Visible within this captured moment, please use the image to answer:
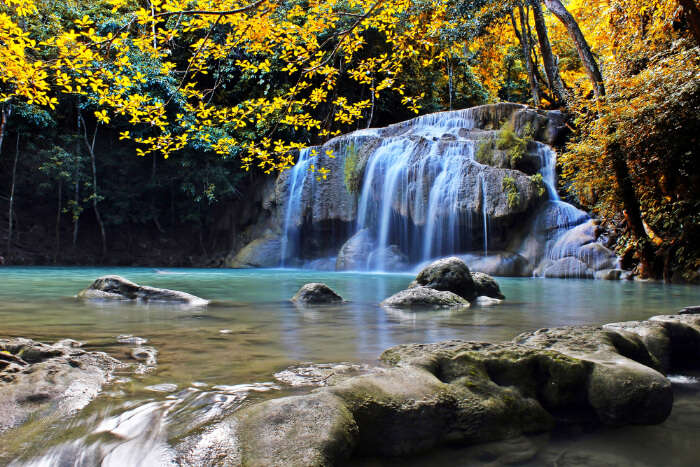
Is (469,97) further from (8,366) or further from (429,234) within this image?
(8,366)

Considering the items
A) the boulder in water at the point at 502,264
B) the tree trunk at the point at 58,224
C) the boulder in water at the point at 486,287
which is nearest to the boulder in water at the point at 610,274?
the boulder in water at the point at 502,264

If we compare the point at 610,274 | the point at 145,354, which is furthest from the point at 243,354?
the point at 610,274

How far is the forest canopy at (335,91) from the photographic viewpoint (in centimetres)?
436

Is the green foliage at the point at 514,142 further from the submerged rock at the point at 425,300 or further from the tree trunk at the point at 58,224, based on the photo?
the tree trunk at the point at 58,224

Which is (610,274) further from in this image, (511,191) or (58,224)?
(58,224)

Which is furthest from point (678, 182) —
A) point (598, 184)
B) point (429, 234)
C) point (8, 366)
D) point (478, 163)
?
point (8, 366)

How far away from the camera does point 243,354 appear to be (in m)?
3.21

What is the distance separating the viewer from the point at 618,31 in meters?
9.28

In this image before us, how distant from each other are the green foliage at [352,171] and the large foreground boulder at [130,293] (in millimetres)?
10381

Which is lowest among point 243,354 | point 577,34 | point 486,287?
point 243,354

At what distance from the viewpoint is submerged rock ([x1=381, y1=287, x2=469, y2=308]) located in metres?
5.91

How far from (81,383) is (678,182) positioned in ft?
31.9

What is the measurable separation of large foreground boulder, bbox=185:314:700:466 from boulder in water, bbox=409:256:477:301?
3.89 m

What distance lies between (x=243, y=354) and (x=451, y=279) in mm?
4236
